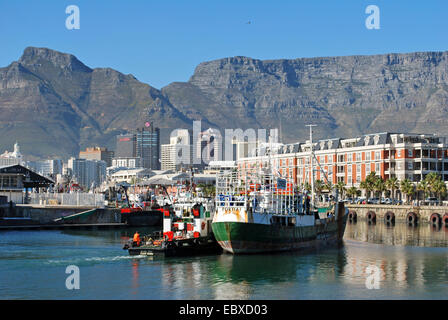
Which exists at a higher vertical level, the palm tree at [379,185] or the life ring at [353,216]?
the palm tree at [379,185]

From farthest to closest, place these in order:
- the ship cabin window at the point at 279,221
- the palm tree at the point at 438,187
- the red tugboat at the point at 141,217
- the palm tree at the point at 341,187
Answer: the palm tree at the point at 341,187 → the palm tree at the point at 438,187 → the red tugboat at the point at 141,217 → the ship cabin window at the point at 279,221

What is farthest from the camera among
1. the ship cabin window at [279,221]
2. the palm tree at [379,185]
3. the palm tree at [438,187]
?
the palm tree at [379,185]

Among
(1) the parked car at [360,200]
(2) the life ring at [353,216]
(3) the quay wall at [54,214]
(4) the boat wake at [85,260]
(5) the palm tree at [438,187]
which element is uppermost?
(5) the palm tree at [438,187]

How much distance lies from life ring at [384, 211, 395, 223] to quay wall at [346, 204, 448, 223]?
331 mm

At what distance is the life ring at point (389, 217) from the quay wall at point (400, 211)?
33cm

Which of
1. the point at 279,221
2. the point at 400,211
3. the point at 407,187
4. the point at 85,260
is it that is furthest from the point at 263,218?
the point at 407,187

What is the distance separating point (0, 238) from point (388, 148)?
367ft

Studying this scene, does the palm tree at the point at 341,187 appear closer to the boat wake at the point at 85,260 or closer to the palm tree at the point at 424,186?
the palm tree at the point at 424,186

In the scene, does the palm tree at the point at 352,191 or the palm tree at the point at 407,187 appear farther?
the palm tree at the point at 352,191

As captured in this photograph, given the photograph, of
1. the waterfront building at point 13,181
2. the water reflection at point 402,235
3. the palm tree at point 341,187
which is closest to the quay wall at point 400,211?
the water reflection at point 402,235

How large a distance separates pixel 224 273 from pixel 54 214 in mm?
78139

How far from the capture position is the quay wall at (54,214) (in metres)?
130

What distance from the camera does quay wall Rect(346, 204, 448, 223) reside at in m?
140

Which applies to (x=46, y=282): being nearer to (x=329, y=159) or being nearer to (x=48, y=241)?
(x=48, y=241)
